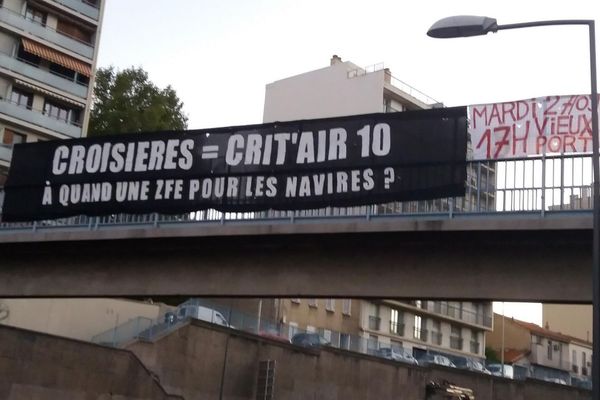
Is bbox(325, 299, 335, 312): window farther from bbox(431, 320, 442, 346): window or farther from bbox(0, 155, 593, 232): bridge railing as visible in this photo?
bbox(0, 155, 593, 232): bridge railing

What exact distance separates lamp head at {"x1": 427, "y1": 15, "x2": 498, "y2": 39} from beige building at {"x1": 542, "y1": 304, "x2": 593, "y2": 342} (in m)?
90.2

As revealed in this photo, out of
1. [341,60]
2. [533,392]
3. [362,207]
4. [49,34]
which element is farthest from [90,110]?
[362,207]

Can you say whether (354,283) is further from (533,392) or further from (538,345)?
(538,345)

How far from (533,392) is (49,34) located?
118ft

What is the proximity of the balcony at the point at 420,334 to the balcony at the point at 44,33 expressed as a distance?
31424 millimetres

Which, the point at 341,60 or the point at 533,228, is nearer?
the point at 533,228

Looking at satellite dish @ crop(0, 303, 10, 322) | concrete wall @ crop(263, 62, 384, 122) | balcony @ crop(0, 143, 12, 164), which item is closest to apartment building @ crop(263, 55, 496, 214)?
concrete wall @ crop(263, 62, 384, 122)

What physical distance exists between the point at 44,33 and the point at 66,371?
1325 inches

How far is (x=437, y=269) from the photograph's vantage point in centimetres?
1761

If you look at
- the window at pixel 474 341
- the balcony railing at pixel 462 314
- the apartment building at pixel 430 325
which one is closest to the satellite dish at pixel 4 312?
the apartment building at pixel 430 325

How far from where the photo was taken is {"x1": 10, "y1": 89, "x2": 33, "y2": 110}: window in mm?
55750

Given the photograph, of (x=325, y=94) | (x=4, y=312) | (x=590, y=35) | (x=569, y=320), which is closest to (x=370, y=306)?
(x=325, y=94)

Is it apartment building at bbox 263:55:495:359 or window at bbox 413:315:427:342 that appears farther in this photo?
window at bbox 413:315:427:342

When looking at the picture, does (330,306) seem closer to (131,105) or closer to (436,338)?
(436,338)
